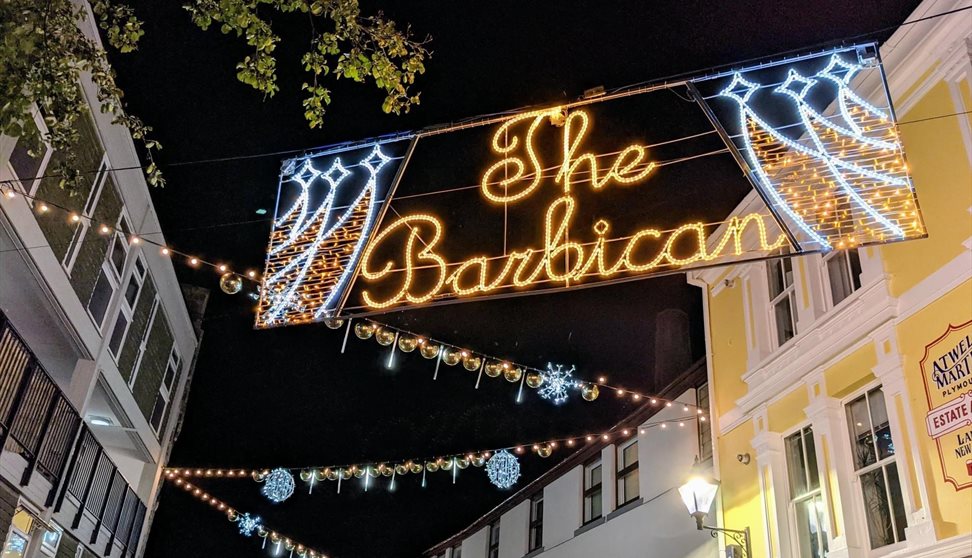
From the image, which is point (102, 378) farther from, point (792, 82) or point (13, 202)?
point (792, 82)

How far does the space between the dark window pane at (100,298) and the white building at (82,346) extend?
4 centimetres

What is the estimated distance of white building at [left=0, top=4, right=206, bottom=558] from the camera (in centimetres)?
1029

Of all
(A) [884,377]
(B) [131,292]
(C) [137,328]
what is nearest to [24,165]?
(B) [131,292]

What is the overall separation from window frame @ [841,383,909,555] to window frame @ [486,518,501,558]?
47.8 feet

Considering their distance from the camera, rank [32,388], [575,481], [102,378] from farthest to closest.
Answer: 1. [575,481]
2. [102,378]
3. [32,388]

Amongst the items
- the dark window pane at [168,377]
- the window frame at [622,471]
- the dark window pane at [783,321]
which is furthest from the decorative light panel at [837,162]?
the dark window pane at [168,377]

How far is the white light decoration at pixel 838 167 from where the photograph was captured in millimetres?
5906

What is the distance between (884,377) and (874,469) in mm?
985

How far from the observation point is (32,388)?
1062 centimetres

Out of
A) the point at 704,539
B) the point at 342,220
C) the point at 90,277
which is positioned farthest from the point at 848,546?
the point at 90,277

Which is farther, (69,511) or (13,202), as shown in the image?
(69,511)

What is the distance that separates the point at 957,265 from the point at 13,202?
36.1ft

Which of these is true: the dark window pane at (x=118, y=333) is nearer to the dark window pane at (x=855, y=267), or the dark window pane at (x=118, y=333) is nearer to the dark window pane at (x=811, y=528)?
the dark window pane at (x=811, y=528)

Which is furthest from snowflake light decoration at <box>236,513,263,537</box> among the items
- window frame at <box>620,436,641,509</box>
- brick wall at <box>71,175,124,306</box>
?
window frame at <box>620,436,641,509</box>
